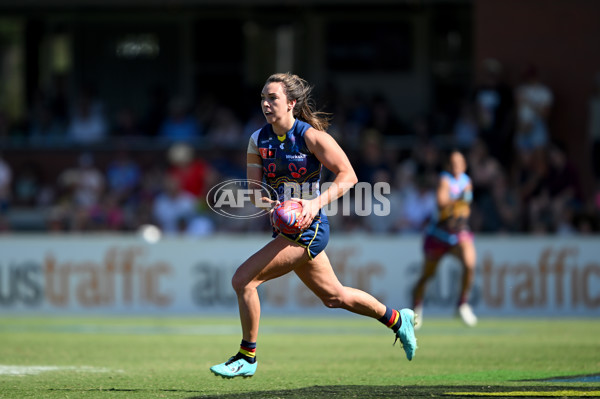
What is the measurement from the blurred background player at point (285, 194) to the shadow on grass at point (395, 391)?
1.13 feet

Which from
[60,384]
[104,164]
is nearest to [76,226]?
[104,164]

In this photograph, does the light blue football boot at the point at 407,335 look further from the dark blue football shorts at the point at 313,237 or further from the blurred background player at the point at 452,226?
the blurred background player at the point at 452,226

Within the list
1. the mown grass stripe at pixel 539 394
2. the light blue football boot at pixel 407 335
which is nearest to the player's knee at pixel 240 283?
the light blue football boot at pixel 407 335

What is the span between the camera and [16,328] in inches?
513

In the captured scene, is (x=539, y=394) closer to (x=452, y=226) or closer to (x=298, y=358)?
(x=298, y=358)

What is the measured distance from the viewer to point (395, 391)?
6.75m

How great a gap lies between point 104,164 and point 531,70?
8.29 meters

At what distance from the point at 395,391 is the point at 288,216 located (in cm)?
141

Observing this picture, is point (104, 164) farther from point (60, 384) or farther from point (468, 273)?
point (60, 384)

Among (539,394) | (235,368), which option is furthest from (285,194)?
(539,394)

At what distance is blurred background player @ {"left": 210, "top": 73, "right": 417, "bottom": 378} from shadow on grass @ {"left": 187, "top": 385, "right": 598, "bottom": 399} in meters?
0.35

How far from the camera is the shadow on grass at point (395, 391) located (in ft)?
21.4

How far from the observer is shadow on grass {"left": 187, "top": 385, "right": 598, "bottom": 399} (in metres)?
6.52

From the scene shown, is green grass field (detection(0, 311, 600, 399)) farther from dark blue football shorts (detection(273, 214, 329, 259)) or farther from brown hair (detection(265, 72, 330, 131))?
brown hair (detection(265, 72, 330, 131))
